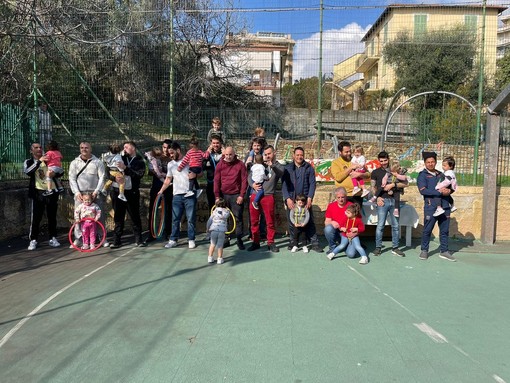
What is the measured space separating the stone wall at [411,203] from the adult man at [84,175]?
4.16 feet

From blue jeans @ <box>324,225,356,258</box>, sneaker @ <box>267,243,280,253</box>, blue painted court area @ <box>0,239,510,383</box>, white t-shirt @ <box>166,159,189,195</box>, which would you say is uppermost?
white t-shirt @ <box>166,159,189,195</box>

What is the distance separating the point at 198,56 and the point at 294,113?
201 inches

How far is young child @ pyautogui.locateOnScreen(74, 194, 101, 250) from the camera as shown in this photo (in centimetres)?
711

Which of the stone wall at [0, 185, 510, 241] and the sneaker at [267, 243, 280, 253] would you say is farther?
the stone wall at [0, 185, 510, 241]

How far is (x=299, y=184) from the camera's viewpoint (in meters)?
7.22

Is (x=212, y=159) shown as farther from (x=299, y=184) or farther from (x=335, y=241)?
(x=335, y=241)

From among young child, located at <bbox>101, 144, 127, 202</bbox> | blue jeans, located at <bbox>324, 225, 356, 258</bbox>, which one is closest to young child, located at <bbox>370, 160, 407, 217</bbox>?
blue jeans, located at <bbox>324, 225, 356, 258</bbox>

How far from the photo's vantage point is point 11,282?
550cm

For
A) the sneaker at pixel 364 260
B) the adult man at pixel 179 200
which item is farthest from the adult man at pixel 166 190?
the sneaker at pixel 364 260

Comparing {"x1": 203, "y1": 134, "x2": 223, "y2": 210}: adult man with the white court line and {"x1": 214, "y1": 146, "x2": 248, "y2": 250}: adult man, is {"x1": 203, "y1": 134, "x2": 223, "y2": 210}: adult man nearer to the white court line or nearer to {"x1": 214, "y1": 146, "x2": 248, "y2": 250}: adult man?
{"x1": 214, "y1": 146, "x2": 248, "y2": 250}: adult man

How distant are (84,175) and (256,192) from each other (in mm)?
2891

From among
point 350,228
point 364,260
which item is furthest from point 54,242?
point 364,260

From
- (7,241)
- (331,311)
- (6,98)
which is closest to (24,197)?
(7,241)

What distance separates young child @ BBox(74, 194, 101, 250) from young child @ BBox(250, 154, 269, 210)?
8.57 feet
